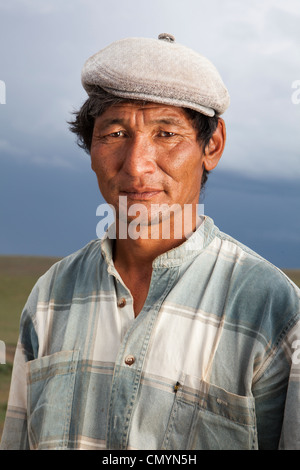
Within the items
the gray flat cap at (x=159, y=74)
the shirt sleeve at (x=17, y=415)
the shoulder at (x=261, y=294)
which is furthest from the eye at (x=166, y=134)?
the shirt sleeve at (x=17, y=415)

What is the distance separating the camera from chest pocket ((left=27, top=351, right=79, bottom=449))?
7.53ft

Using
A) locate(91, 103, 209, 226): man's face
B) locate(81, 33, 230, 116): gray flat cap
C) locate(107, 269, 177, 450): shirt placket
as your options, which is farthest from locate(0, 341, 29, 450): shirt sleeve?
locate(81, 33, 230, 116): gray flat cap

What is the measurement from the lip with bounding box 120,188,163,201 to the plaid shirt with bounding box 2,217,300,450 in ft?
0.81

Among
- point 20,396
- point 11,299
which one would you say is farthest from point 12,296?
point 20,396

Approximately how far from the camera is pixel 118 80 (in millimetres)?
2213

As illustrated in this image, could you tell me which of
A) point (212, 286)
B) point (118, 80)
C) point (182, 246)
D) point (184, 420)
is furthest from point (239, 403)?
point (118, 80)

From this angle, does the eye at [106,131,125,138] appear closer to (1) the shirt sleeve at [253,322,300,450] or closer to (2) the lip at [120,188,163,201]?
(2) the lip at [120,188,163,201]

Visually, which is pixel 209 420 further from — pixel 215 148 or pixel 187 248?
pixel 215 148

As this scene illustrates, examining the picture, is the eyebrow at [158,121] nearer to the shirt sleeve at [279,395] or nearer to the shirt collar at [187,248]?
the shirt collar at [187,248]

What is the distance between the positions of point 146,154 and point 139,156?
1.3 inches

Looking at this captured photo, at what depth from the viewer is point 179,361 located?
2.17 meters

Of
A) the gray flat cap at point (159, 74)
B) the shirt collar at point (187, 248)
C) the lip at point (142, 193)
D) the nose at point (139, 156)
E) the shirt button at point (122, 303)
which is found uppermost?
the gray flat cap at point (159, 74)

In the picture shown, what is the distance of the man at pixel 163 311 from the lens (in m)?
2.13

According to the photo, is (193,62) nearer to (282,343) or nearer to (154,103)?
(154,103)
